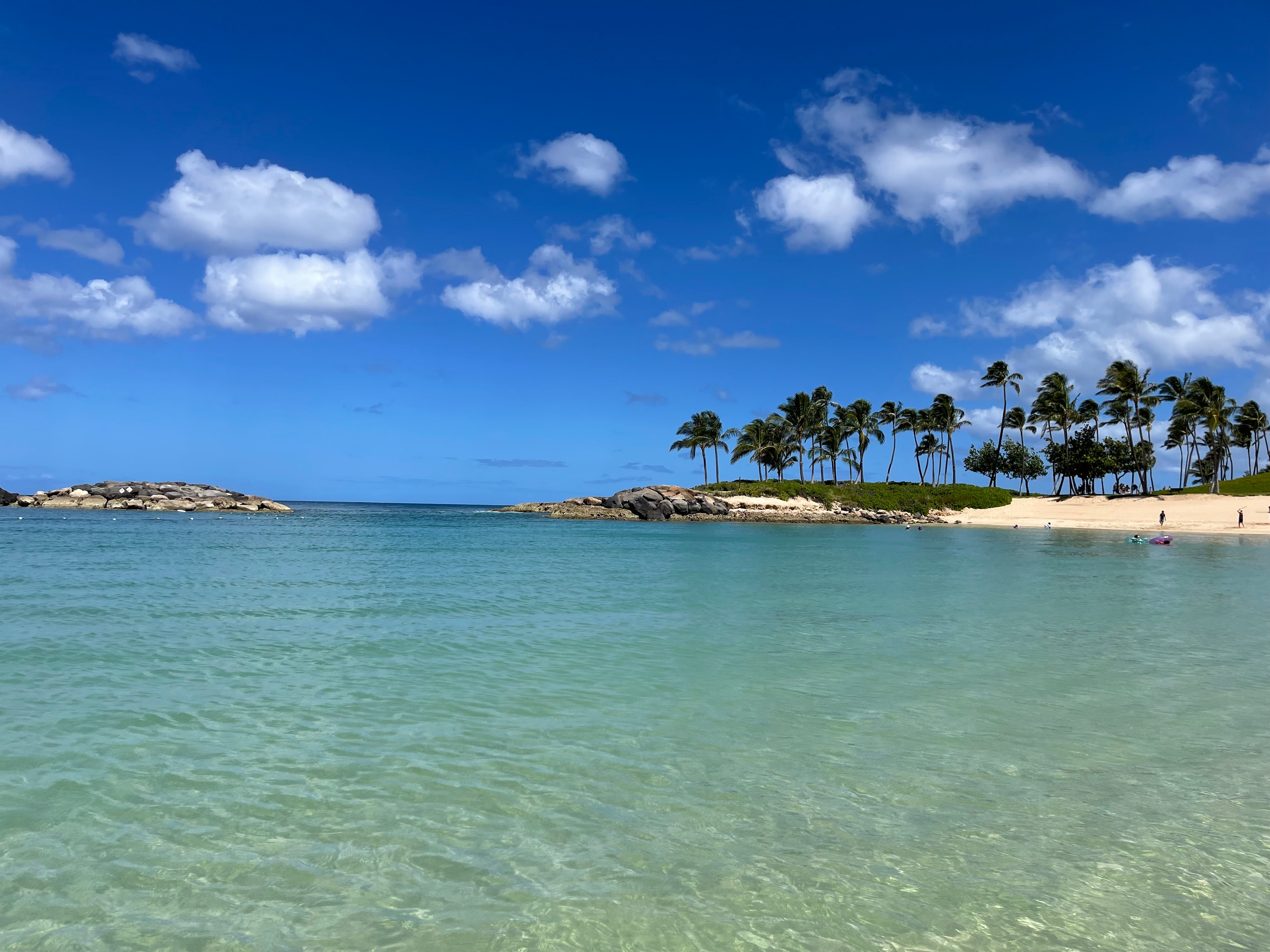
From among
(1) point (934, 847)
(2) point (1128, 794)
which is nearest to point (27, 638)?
(1) point (934, 847)

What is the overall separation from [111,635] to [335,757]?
9.76 m

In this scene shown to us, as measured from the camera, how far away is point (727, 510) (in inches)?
3543

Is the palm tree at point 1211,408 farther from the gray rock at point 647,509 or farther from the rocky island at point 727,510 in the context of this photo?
the gray rock at point 647,509

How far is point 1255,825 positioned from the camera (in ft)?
20.1

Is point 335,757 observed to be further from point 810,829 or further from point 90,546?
point 90,546

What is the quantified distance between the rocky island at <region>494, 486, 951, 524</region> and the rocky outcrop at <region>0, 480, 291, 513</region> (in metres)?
41.4

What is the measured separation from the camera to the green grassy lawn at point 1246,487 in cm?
8488

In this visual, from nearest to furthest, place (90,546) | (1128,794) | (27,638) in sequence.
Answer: (1128,794) → (27,638) → (90,546)

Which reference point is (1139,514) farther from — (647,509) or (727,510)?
(647,509)

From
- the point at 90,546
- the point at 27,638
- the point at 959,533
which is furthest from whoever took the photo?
the point at 959,533

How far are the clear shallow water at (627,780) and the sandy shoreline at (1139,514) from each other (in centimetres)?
6627

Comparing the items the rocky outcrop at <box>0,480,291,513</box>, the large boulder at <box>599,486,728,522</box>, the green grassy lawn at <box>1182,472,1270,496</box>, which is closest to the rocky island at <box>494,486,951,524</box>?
the large boulder at <box>599,486,728,522</box>

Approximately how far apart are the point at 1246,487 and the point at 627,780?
397 ft

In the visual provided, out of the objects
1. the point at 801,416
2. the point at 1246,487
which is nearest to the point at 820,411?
the point at 801,416
